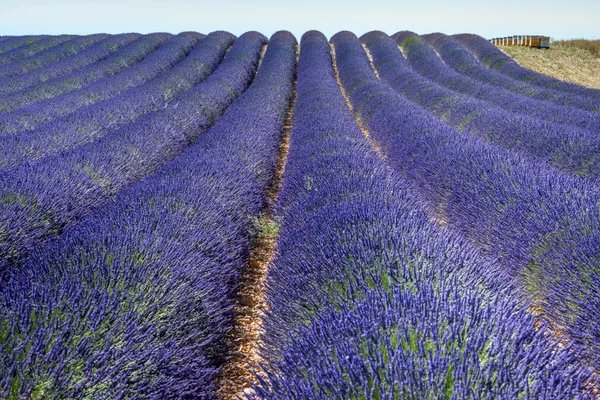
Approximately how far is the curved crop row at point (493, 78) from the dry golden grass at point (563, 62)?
2.58 m

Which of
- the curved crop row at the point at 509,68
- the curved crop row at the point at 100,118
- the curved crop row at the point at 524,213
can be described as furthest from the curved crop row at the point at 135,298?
the curved crop row at the point at 509,68

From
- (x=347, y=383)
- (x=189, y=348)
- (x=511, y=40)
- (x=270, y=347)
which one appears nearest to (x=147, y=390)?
(x=189, y=348)

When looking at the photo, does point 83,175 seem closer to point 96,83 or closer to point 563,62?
point 96,83

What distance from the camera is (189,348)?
224 centimetres

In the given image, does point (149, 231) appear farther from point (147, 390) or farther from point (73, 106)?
point (73, 106)

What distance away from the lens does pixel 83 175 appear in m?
4.55

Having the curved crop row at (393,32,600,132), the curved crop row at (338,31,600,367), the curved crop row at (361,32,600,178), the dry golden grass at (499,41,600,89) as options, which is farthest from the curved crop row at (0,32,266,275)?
the dry golden grass at (499,41,600,89)

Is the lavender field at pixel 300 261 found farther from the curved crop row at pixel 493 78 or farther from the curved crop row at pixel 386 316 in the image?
the curved crop row at pixel 493 78

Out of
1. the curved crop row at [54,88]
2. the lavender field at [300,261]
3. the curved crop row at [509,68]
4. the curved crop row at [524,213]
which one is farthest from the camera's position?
the curved crop row at [509,68]

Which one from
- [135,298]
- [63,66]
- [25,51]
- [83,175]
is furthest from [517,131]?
[25,51]

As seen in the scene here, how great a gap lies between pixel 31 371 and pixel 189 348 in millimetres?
666

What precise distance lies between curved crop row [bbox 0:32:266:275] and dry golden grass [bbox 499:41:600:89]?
14.6 m

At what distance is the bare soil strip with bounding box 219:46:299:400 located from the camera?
2590mm

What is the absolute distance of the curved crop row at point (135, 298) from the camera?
5.97ft
